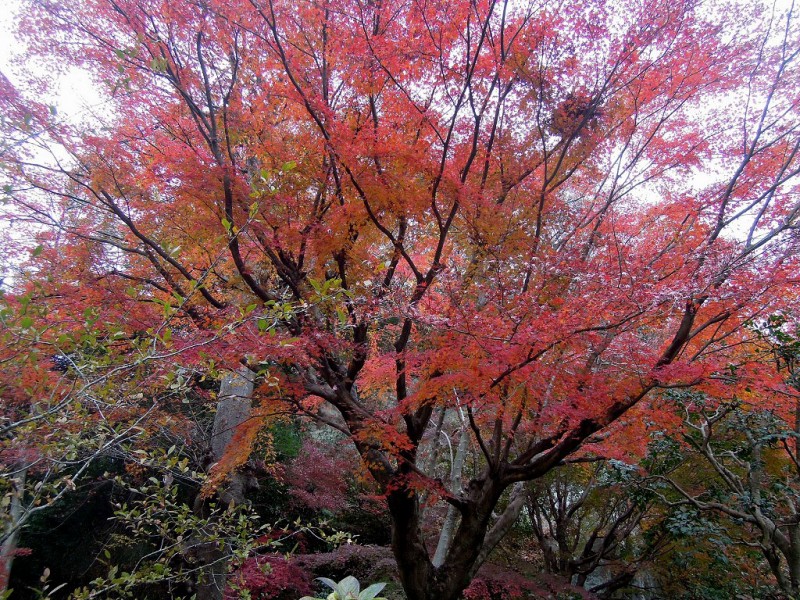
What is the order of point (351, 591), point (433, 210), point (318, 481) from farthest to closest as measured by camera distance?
point (318, 481) < point (433, 210) < point (351, 591)

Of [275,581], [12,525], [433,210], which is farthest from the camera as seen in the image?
[275,581]

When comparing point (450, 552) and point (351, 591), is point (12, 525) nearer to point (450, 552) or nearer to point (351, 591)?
point (351, 591)

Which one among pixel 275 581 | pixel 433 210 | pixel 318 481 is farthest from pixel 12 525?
pixel 318 481

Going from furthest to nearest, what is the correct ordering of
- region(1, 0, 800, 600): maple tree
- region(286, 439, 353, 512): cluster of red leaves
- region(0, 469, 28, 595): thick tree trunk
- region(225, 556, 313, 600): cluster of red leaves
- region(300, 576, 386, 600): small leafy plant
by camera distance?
region(286, 439, 353, 512): cluster of red leaves → region(225, 556, 313, 600): cluster of red leaves → region(1, 0, 800, 600): maple tree → region(0, 469, 28, 595): thick tree trunk → region(300, 576, 386, 600): small leafy plant

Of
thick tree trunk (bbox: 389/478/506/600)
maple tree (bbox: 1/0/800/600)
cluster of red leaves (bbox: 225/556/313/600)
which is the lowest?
cluster of red leaves (bbox: 225/556/313/600)

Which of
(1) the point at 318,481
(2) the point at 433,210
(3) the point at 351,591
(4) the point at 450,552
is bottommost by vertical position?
(4) the point at 450,552

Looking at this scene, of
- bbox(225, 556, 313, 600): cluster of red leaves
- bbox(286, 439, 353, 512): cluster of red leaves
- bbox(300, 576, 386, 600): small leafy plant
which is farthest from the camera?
bbox(286, 439, 353, 512): cluster of red leaves

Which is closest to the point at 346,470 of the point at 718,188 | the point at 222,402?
the point at 222,402

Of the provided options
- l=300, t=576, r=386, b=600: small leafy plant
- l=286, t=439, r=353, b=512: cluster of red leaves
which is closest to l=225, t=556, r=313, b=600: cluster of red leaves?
l=286, t=439, r=353, b=512: cluster of red leaves

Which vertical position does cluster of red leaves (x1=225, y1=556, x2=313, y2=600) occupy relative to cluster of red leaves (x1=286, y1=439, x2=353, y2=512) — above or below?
below

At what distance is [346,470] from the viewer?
11.8 metres

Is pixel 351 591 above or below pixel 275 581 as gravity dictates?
above

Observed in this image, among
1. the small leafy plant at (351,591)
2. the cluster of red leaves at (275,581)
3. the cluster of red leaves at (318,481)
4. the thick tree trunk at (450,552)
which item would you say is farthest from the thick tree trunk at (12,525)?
the cluster of red leaves at (318,481)

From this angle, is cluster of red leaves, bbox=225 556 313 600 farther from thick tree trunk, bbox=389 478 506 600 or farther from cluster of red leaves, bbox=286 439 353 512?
thick tree trunk, bbox=389 478 506 600
